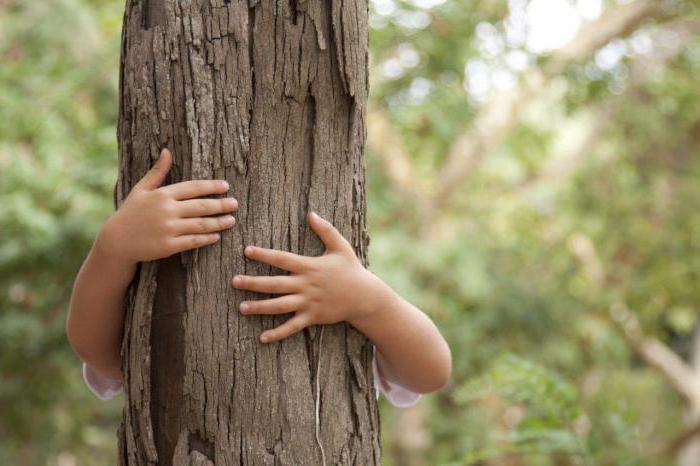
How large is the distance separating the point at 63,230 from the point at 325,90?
3.80 m

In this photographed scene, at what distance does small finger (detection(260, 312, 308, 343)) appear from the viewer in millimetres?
1578

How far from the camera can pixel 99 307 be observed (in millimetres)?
1728

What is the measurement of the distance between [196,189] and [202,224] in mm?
69

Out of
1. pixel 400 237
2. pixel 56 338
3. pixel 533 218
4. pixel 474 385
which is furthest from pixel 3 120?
pixel 533 218

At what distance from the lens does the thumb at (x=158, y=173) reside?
160cm

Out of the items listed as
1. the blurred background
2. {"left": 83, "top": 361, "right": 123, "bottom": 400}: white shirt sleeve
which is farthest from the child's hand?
the blurred background

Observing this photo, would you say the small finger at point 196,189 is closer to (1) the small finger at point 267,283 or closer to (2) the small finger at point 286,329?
(1) the small finger at point 267,283

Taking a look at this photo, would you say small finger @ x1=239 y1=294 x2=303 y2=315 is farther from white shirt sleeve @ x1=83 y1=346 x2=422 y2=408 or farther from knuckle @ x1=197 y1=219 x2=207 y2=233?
white shirt sleeve @ x1=83 y1=346 x2=422 y2=408

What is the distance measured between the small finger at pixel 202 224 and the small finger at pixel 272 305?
0.15 meters

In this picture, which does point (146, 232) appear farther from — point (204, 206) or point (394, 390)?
point (394, 390)

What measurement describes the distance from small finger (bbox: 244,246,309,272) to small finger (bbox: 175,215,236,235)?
0.21ft

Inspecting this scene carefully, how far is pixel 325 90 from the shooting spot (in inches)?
65.5

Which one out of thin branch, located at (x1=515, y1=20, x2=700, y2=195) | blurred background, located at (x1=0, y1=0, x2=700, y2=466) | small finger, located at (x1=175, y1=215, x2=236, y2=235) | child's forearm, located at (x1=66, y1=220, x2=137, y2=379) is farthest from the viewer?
thin branch, located at (x1=515, y1=20, x2=700, y2=195)

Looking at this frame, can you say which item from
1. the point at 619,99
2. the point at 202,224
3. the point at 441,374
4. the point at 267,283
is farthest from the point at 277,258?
the point at 619,99
